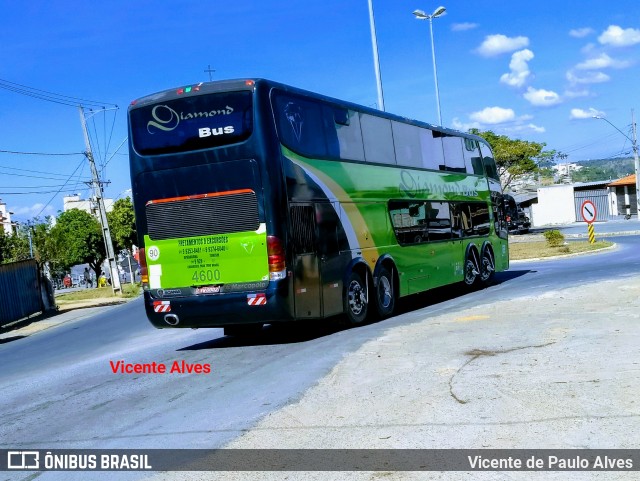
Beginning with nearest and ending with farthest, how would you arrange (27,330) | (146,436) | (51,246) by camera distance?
(146,436) < (27,330) < (51,246)

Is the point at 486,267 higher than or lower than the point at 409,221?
lower

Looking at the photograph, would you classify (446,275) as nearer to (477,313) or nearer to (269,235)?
(477,313)

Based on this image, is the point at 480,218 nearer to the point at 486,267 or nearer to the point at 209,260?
the point at 486,267

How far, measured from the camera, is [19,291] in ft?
111

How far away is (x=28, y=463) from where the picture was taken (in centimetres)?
668

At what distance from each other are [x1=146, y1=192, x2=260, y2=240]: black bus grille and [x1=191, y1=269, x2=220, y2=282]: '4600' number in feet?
1.92

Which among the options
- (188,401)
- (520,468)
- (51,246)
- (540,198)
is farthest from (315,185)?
(540,198)

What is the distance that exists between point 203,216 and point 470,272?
10.3 metres

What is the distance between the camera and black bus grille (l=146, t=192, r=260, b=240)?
1195 centimetres

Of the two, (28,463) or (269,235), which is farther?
(269,235)

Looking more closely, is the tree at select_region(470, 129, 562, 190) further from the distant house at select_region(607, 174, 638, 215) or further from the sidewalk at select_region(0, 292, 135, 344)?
the sidewalk at select_region(0, 292, 135, 344)

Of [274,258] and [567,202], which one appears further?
[567,202]

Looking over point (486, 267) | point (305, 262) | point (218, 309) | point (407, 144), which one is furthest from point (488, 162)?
point (218, 309)

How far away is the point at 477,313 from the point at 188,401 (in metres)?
7.04
